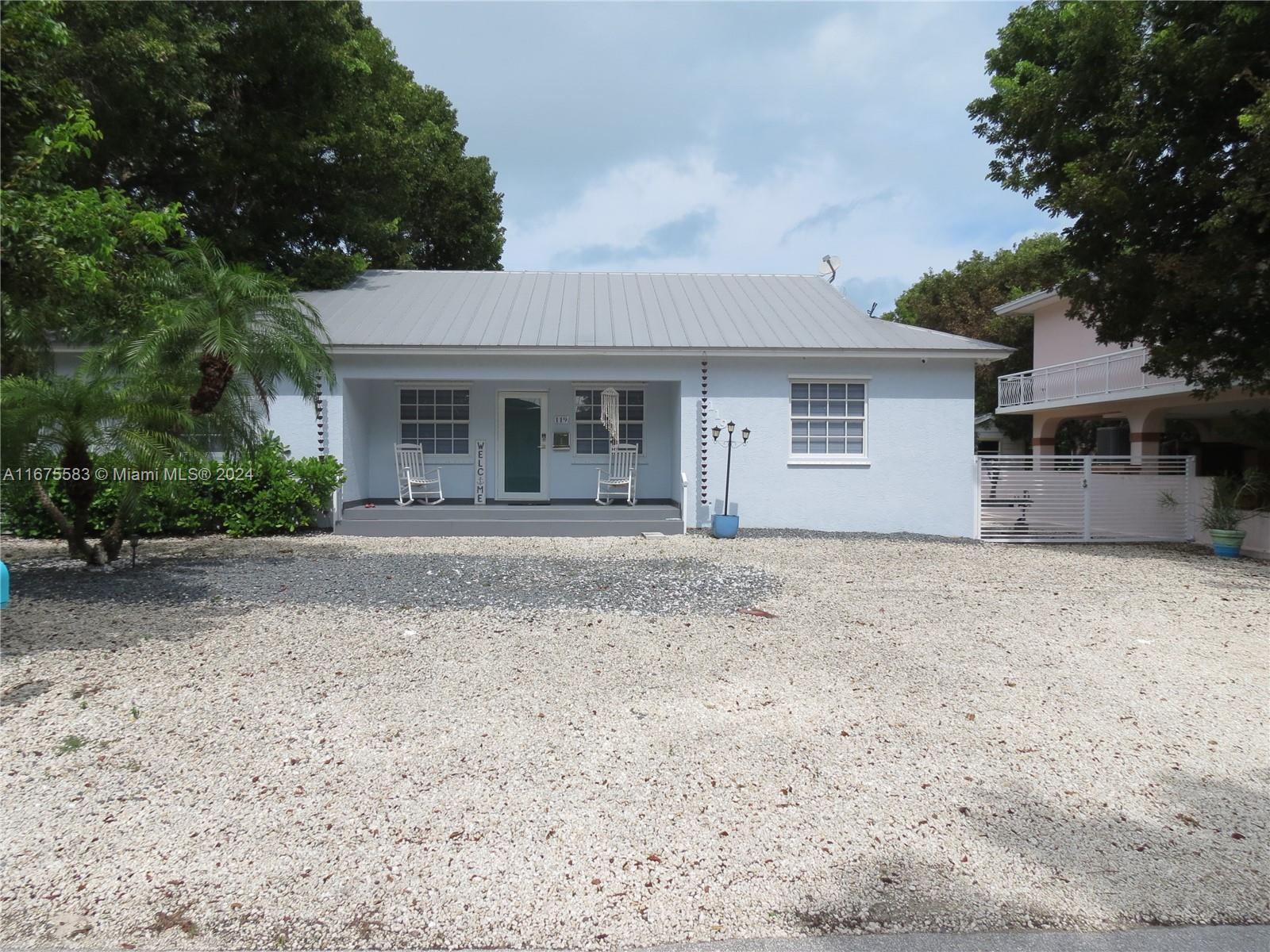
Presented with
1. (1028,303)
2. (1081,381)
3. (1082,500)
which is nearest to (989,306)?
(1028,303)

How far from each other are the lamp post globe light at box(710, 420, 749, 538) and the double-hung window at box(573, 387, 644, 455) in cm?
214

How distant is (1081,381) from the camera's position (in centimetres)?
2155

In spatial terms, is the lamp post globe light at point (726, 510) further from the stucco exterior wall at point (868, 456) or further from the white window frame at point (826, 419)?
the white window frame at point (826, 419)

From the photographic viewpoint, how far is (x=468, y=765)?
4039 millimetres

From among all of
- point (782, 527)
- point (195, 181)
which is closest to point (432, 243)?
point (195, 181)

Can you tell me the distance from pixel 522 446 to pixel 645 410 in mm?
2394

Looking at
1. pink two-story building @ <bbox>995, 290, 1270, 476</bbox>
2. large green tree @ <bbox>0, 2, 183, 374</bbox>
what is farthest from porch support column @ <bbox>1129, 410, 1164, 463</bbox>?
large green tree @ <bbox>0, 2, 183, 374</bbox>

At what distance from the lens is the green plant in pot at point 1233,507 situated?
12.1 meters

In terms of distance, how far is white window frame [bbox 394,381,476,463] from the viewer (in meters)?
A: 14.5

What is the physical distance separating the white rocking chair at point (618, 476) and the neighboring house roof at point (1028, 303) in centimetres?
1526

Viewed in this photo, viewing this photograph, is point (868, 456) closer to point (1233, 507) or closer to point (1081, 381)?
point (1233, 507)

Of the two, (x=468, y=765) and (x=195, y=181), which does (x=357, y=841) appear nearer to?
(x=468, y=765)

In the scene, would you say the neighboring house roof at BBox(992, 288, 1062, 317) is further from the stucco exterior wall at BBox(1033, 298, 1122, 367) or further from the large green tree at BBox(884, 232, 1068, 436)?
the large green tree at BBox(884, 232, 1068, 436)

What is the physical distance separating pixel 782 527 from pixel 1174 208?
7.32 metres
